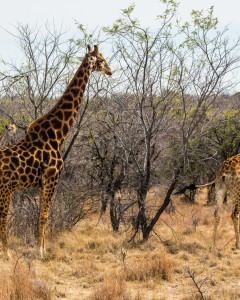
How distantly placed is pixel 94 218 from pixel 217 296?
552cm

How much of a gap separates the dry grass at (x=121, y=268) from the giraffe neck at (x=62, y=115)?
6.84 feet

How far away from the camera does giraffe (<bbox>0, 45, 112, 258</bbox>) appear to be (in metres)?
5.23

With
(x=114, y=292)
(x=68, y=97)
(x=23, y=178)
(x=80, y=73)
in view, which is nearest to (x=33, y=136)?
(x=23, y=178)

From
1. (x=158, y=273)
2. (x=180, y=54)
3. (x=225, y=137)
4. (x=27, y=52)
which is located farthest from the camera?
(x=225, y=137)

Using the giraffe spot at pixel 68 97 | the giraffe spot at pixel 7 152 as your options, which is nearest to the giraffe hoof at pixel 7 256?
the giraffe spot at pixel 7 152

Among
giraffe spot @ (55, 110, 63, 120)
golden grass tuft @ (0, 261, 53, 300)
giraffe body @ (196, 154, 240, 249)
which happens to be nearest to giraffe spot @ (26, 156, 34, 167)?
giraffe spot @ (55, 110, 63, 120)

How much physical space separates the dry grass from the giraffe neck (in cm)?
209

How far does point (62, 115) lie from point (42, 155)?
789 mm

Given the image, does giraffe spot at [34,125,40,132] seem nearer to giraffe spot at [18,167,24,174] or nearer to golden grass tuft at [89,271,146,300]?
giraffe spot at [18,167,24,174]

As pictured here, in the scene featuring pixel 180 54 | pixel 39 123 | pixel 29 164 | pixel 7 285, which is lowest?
pixel 7 285

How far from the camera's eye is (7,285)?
163 inches

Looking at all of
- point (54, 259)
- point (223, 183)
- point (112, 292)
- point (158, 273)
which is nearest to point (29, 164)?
point (54, 259)

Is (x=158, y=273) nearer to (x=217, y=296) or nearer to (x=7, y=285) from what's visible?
A: (x=217, y=296)

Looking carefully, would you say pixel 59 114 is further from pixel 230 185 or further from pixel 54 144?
pixel 230 185
